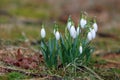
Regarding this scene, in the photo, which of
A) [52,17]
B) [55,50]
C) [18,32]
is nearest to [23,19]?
[52,17]

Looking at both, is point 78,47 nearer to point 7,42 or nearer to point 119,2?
point 7,42

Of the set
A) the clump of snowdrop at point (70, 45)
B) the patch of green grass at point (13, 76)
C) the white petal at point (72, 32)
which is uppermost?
the white petal at point (72, 32)

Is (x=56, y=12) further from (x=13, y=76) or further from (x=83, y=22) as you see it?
(x=13, y=76)

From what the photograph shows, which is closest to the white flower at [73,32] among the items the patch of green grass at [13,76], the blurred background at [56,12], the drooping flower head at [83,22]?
the drooping flower head at [83,22]

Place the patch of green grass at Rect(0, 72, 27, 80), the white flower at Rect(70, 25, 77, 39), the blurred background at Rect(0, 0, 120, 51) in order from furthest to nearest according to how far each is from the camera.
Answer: the blurred background at Rect(0, 0, 120, 51) → the white flower at Rect(70, 25, 77, 39) → the patch of green grass at Rect(0, 72, 27, 80)

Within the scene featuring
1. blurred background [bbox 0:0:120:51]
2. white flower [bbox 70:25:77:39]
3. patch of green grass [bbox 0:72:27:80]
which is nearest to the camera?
patch of green grass [bbox 0:72:27:80]

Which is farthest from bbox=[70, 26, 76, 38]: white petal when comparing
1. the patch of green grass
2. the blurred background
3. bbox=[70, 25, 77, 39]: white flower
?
the blurred background

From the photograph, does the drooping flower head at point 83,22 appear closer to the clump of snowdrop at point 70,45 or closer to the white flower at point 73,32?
the clump of snowdrop at point 70,45

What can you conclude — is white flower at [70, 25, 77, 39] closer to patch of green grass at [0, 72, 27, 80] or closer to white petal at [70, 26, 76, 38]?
white petal at [70, 26, 76, 38]
